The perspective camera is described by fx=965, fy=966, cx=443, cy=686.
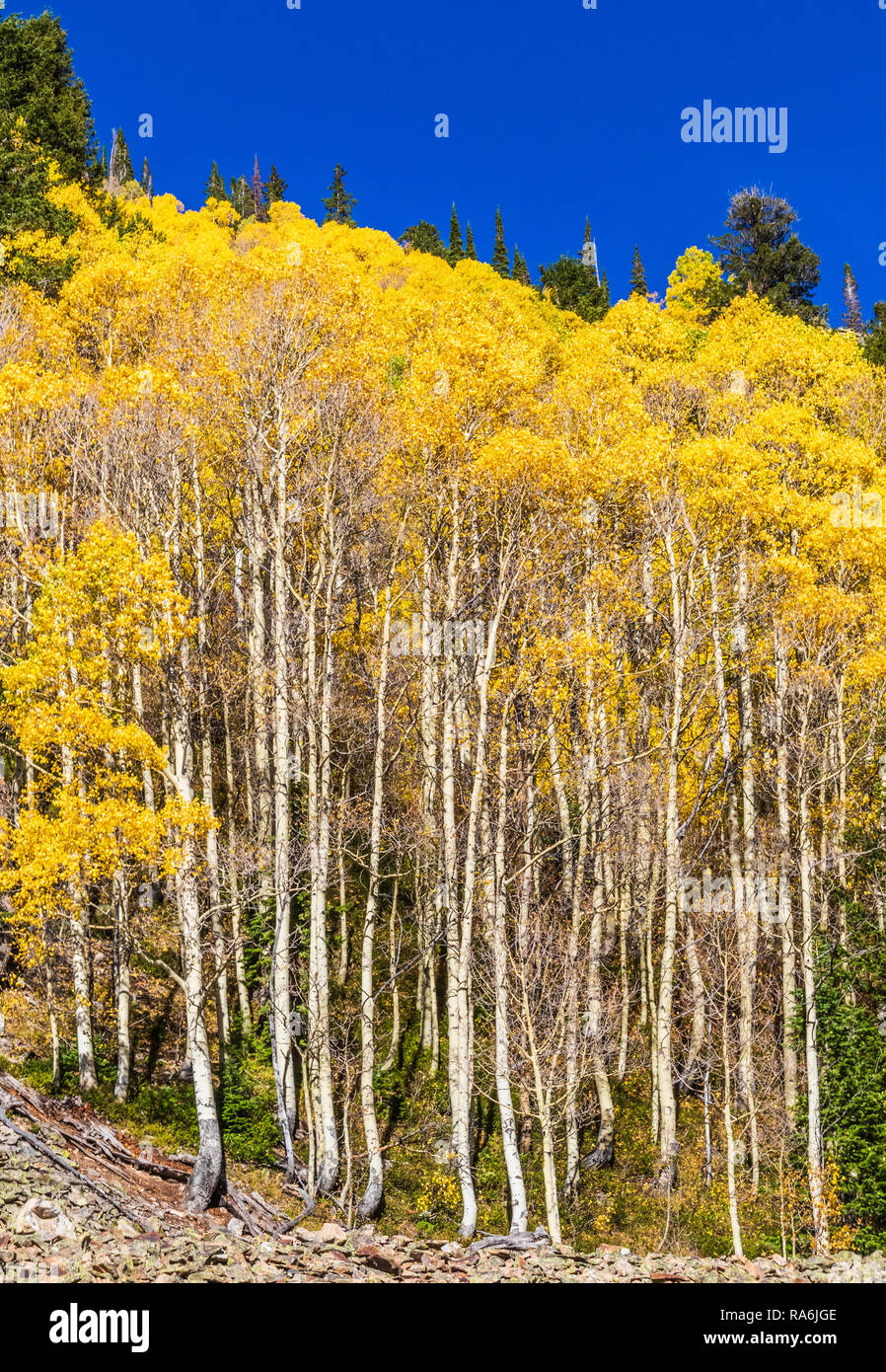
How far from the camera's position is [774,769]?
25641 mm

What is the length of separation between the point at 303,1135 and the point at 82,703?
10.8 meters

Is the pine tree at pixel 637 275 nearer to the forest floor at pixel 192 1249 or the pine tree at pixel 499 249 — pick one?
the pine tree at pixel 499 249

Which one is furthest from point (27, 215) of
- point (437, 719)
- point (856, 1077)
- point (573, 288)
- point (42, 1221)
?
point (573, 288)

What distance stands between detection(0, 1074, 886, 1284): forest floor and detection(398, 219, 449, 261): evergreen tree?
8156 centimetres

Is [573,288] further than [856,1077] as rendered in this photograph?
Yes

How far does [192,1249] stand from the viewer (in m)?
12.7

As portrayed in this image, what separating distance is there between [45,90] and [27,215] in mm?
17684

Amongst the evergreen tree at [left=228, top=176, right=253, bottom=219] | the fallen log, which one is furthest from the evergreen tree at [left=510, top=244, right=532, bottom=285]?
the fallen log

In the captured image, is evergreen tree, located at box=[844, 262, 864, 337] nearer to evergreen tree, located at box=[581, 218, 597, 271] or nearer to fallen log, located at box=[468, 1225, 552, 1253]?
evergreen tree, located at box=[581, 218, 597, 271]

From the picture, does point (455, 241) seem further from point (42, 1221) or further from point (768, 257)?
point (42, 1221)

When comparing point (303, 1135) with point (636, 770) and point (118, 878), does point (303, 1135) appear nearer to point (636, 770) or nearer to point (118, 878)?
point (118, 878)
